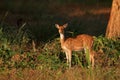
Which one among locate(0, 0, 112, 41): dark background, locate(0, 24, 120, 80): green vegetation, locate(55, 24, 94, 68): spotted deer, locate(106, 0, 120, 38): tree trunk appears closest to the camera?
locate(0, 24, 120, 80): green vegetation

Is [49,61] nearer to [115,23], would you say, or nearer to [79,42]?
[79,42]

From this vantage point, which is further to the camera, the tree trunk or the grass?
the tree trunk

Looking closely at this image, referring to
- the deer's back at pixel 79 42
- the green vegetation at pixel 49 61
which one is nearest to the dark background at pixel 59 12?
the green vegetation at pixel 49 61

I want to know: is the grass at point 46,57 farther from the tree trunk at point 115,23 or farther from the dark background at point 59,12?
the dark background at point 59,12

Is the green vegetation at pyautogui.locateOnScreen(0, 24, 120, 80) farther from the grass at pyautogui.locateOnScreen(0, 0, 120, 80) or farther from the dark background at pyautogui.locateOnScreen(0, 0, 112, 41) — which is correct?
the dark background at pyautogui.locateOnScreen(0, 0, 112, 41)

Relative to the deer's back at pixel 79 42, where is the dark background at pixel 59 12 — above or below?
above

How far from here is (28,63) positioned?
13.8 m

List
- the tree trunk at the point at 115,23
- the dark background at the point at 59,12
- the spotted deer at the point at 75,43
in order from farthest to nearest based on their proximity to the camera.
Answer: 1. the dark background at the point at 59,12
2. the tree trunk at the point at 115,23
3. the spotted deer at the point at 75,43

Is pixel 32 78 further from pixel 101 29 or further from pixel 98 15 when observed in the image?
pixel 98 15

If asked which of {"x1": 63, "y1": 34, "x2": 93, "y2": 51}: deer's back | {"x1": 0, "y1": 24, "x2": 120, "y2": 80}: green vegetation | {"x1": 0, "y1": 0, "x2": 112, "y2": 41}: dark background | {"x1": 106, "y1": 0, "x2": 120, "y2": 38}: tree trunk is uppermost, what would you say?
{"x1": 0, "y1": 0, "x2": 112, "y2": 41}: dark background

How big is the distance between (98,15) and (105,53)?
45.6 feet

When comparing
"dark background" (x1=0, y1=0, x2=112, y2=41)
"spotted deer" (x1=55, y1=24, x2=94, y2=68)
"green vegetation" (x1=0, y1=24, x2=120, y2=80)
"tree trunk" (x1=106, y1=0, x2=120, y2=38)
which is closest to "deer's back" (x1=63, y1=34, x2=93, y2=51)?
"spotted deer" (x1=55, y1=24, x2=94, y2=68)

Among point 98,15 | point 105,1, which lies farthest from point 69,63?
point 105,1

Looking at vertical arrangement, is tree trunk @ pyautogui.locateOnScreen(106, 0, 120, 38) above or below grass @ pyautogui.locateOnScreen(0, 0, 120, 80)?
above
